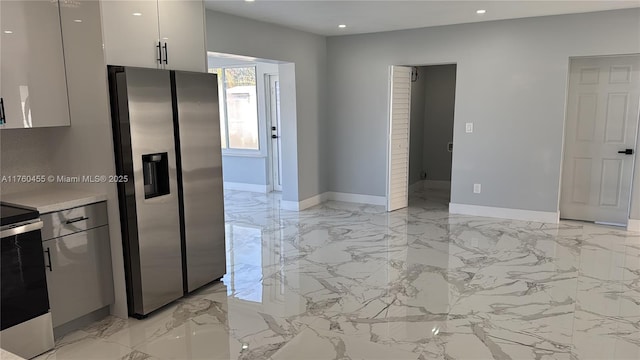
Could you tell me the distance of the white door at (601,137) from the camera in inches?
210

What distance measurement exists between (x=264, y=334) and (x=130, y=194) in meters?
1.33

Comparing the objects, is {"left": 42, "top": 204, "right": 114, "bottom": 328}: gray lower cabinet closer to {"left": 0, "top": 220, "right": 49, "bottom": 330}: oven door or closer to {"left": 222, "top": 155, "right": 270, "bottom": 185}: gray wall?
{"left": 0, "top": 220, "right": 49, "bottom": 330}: oven door

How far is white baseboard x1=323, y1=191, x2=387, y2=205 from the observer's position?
6878 millimetres

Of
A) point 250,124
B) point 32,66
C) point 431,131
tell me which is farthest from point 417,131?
point 32,66

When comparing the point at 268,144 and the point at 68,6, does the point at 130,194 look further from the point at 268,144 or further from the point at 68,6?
the point at 268,144

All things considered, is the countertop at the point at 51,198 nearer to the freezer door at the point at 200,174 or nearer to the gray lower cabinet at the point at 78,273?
the gray lower cabinet at the point at 78,273

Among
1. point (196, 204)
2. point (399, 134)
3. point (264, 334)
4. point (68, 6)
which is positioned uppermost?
point (68, 6)

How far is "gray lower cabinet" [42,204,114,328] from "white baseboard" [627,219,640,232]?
5568 mm

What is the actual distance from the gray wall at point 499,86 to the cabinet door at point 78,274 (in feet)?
14.5

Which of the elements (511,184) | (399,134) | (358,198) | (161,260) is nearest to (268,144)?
(358,198)

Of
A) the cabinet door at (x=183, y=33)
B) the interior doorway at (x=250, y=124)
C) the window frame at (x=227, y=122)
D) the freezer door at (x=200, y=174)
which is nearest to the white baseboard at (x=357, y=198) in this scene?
the interior doorway at (x=250, y=124)

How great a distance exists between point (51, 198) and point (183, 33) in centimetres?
156

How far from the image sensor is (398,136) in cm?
636

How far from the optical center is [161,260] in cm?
332
